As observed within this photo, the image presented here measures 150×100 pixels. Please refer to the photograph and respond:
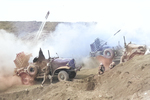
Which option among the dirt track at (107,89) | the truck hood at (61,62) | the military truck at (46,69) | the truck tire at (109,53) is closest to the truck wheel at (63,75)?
the military truck at (46,69)

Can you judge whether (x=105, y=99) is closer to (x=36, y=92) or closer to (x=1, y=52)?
(x=36, y=92)

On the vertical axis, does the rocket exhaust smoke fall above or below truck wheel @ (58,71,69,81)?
above

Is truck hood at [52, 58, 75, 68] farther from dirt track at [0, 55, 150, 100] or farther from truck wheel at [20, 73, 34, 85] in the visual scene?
dirt track at [0, 55, 150, 100]

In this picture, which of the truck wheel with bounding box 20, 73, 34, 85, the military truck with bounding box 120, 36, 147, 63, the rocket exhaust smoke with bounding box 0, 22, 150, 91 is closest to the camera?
the truck wheel with bounding box 20, 73, 34, 85

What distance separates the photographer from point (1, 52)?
14.4m

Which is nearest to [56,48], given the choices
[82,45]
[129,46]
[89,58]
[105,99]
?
[82,45]

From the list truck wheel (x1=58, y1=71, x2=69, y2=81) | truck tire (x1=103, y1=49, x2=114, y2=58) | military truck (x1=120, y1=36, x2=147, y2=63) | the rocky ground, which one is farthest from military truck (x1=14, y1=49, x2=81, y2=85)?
truck tire (x1=103, y1=49, x2=114, y2=58)

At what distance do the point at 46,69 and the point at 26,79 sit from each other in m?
1.94

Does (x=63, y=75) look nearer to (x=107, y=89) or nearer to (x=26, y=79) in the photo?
(x=26, y=79)

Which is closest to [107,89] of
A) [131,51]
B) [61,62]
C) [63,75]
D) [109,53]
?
[63,75]

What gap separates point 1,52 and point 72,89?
8761 millimetres

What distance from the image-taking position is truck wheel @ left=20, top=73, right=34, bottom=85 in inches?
479

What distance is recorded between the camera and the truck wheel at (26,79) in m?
12.2

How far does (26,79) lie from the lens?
12320 millimetres
